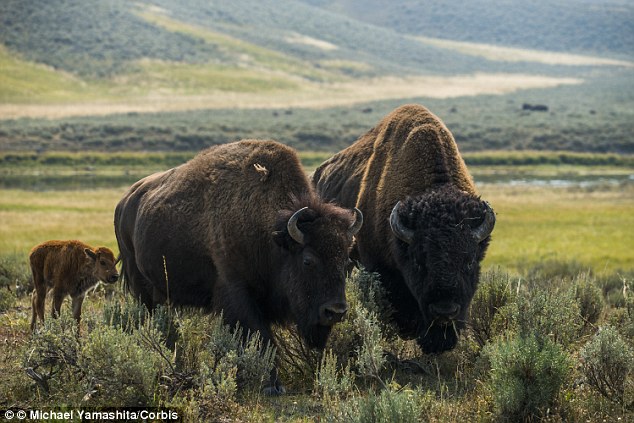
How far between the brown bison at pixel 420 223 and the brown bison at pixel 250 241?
910 millimetres

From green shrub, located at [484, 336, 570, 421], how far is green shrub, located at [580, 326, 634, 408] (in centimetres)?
45

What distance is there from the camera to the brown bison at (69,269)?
32.8 feet

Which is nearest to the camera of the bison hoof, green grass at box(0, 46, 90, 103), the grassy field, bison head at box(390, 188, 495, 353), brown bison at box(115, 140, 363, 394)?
the bison hoof

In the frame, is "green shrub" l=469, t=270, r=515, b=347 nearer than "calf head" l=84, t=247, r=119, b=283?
Yes

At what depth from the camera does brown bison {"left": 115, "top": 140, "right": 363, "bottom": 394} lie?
7621 millimetres

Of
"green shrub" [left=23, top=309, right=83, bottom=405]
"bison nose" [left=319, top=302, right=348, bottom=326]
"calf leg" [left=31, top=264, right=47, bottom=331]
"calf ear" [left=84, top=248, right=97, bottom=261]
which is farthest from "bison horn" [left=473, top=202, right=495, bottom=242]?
"calf leg" [left=31, top=264, right=47, bottom=331]

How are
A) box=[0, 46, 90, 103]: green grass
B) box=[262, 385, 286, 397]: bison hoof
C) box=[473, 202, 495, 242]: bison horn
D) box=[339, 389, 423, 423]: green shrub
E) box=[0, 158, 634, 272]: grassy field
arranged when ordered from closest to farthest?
box=[339, 389, 423, 423]: green shrub, box=[262, 385, 286, 397]: bison hoof, box=[473, 202, 495, 242]: bison horn, box=[0, 158, 634, 272]: grassy field, box=[0, 46, 90, 103]: green grass

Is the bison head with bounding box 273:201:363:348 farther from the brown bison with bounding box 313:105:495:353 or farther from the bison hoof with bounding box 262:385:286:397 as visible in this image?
the brown bison with bounding box 313:105:495:353

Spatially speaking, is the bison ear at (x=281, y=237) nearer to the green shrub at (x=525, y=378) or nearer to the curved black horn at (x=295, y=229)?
the curved black horn at (x=295, y=229)

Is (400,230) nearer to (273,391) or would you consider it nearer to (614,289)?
(273,391)

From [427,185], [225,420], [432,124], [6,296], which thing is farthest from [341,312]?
[6,296]

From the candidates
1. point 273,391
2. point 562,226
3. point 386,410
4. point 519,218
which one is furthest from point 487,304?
point 519,218

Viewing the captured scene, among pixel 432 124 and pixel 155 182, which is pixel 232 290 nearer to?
pixel 155 182

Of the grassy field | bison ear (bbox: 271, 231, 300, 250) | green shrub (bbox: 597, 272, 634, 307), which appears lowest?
the grassy field
